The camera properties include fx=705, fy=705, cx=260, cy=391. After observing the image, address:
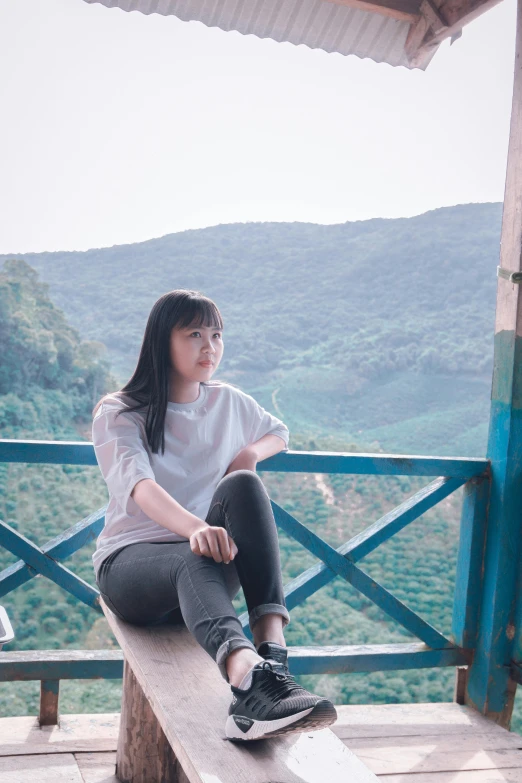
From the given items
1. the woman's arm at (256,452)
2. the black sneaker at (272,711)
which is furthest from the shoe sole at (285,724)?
the woman's arm at (256,452)

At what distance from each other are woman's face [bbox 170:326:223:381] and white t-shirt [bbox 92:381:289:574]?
10 cm

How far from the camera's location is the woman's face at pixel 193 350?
1812 mm

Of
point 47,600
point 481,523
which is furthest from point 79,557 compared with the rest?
point 481,523

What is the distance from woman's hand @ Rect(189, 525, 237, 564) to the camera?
4.48 feet

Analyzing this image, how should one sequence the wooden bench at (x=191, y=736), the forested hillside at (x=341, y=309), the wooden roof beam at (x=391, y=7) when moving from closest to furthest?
1. the wooden bench at (x=191, y=736)
2. the wooden roof beam at (x=391, y=7)
3. the forested hillside at (x=341, y=309)

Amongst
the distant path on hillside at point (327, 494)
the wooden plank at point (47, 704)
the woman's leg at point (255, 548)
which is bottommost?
the distant path on hillside at point (327, 494)

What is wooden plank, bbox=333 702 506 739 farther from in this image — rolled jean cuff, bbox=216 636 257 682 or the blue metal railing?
rolled jean cuff, bbox=216 636 257 682

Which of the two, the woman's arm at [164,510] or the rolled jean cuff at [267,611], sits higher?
the woman's arm at [164,510]

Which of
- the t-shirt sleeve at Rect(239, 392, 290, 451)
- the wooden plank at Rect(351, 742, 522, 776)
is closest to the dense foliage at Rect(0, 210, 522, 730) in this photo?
the wooden plank at Rect(351, 742, 522, 776)

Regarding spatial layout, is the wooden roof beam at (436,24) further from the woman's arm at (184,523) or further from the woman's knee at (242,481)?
the woman's arm at (184,523)

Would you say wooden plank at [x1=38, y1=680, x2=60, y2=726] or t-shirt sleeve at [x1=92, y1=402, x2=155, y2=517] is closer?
t-shirt sleeve at [x1=92, y1=402, x2=155, y2=517]

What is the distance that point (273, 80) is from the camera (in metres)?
24.5

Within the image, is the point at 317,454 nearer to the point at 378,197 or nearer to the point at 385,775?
the point at 385,775

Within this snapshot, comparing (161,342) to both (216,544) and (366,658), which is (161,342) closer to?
(216,544)
